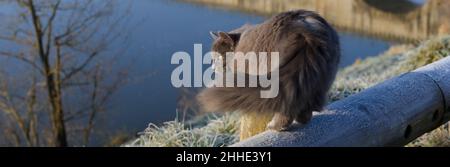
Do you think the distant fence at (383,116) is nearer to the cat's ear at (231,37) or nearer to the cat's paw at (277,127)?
the cat's paw at (277,127)

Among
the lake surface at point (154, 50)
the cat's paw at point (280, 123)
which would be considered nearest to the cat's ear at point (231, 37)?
the cat's paw at point (280, 123)

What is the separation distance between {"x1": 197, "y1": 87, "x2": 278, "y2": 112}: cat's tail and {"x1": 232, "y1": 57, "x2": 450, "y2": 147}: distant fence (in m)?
0.11

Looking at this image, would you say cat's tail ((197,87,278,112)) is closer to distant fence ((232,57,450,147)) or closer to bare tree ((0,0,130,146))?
distant fence ((232,57,450,147))

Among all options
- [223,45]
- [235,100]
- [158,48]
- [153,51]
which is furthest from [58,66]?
[235,100]

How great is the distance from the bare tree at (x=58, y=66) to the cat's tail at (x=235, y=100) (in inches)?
301

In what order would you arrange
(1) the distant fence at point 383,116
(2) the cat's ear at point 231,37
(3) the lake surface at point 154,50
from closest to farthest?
(1) the distant fence at point 383,116
(2) the cat's ear at point 231,37
(3) the lake surface at point 154,50

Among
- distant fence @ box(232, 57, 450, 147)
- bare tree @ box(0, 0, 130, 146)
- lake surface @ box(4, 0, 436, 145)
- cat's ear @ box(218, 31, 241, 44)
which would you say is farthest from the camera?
bare tree @ box(0, 0, 130, 146)

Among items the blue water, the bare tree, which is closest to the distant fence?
the blue water

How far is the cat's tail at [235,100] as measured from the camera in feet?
6.48

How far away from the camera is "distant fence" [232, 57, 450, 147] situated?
6.38 ft
